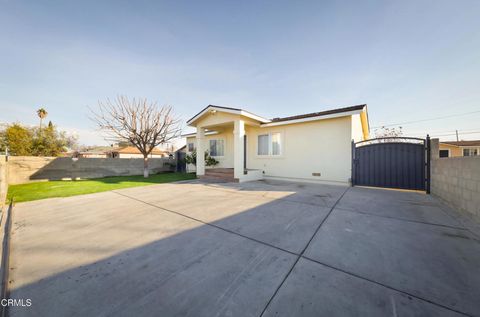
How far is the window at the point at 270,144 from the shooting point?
8.75 m

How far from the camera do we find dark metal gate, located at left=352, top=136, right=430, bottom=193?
5.61m

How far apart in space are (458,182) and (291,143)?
17.5 feet

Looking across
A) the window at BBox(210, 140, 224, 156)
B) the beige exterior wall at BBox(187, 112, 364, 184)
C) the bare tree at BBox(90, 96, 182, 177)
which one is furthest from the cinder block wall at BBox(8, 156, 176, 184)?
the beige exterior wall at BBox(187, 112, 364, 184)

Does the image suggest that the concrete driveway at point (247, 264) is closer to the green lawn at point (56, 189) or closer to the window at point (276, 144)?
the green lawn at point (56, 189)

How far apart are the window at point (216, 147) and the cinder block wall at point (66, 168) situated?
16.3ft

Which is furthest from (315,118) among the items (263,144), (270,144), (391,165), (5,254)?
(5,254)

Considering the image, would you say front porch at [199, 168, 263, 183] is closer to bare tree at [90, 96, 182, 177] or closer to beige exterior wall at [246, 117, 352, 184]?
beige exterior wall at [246, 117, 352, 184]

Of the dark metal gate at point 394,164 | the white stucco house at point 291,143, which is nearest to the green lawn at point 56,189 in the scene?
the white stucco house at point 291,143

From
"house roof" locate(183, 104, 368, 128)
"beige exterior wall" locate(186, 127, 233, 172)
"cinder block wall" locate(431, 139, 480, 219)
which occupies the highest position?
"house roof" locate(183, 104, 368, 128)

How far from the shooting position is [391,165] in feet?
20.1

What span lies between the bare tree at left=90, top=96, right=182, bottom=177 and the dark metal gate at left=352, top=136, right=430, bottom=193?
36.9ft

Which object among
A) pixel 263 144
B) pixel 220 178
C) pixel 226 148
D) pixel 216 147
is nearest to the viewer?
pixel 220 178

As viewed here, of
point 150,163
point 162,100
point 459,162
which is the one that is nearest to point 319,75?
point 459,162

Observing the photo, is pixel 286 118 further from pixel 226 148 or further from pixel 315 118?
pixel 226 148
